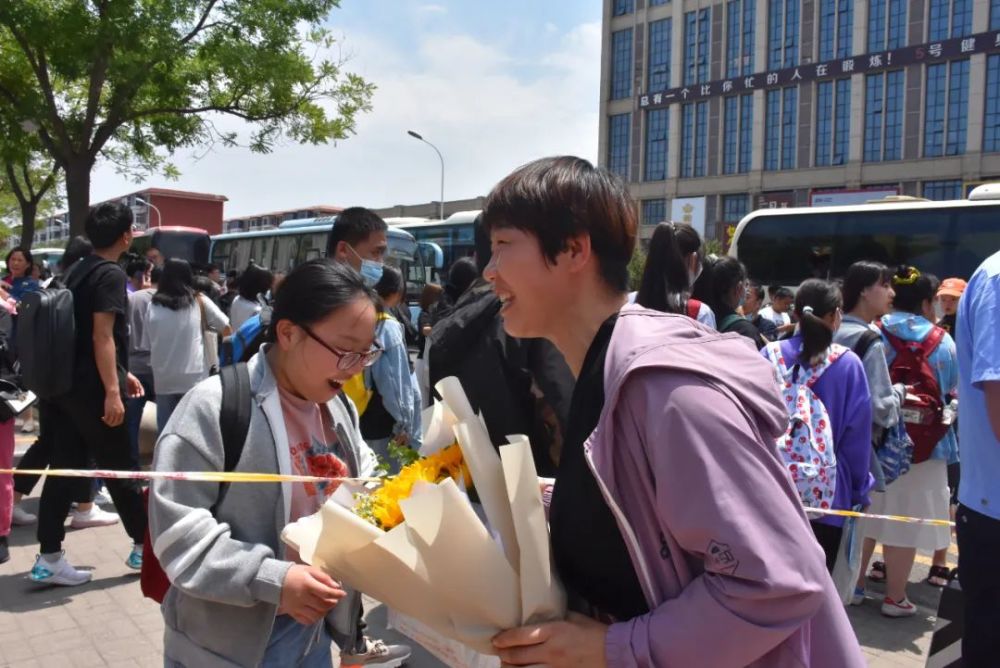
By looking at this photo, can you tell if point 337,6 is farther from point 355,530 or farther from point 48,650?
point 355,530

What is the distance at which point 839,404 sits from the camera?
4.11m

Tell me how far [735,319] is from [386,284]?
2.29 metres

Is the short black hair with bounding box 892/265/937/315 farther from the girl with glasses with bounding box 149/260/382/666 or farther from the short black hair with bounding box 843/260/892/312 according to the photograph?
the girl with glasses with bounding box 149/260/382/666

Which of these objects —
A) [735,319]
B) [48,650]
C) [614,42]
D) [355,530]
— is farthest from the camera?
[614,42]

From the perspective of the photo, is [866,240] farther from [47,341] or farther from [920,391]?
[47,341]

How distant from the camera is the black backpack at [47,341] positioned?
4.53m

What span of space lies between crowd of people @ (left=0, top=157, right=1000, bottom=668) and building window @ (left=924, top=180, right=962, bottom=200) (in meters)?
40.7

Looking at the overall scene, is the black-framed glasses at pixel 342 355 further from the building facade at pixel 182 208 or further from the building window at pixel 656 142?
the building facade at pixel 182 208

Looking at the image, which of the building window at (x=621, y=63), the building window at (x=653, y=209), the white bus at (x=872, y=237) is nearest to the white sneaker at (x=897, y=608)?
the white bus at (x=872, y=237)

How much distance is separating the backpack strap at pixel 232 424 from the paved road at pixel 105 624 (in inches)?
94.1

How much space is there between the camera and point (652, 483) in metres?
1.31

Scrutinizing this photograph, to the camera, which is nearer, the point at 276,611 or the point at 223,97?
the point at 276,611

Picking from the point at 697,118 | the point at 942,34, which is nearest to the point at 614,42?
the point at 697,118

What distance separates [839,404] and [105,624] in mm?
3888
